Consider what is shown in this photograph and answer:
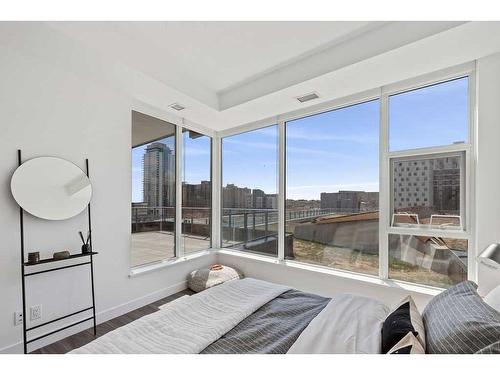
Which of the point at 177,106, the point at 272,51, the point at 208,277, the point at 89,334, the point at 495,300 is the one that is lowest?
the point at 89,334

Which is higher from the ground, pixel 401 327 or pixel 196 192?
pixel 196 192

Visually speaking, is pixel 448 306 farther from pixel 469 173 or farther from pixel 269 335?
pixel 469 173

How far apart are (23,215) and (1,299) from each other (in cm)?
66

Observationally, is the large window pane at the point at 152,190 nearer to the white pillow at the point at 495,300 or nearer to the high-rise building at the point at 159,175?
the high-rise building at the point at 159,175

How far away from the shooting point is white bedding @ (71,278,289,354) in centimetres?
124

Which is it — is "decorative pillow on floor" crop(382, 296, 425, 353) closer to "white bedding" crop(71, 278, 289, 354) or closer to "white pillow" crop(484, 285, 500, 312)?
"white pillow" crop(484, 285, 500, 312)

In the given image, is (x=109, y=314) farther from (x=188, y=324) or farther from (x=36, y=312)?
(x=188, y=324)

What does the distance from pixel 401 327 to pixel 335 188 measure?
212 centimetres

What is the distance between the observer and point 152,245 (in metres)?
3.34

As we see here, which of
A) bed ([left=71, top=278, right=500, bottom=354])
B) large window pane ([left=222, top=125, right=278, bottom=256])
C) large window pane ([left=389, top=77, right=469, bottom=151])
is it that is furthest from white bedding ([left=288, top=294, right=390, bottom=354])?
large window pane ([left=222, top=125, right=278, bottom=256])

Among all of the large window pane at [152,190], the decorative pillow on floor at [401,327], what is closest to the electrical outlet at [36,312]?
the large window pane at [152,190]

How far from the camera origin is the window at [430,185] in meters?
2.33

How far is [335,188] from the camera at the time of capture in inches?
125

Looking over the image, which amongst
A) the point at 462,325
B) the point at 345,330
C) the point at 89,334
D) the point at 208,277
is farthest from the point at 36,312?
the point at 462,325
